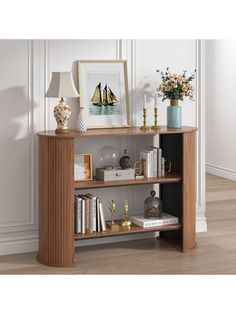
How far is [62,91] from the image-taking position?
3281 mm

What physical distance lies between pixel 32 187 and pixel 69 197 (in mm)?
486

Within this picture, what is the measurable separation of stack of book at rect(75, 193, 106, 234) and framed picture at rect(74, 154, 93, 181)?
0.46ft

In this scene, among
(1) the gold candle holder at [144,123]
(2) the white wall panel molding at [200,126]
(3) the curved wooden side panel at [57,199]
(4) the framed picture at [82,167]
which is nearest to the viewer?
(3) the curved wooden side panel at [57,199]

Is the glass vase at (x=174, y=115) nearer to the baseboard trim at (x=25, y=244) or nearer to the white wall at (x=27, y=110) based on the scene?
the white wall at (x=27, y=110)

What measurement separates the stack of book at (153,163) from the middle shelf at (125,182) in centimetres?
6

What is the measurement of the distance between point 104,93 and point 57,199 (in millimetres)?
905

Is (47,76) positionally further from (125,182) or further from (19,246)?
(19,246)

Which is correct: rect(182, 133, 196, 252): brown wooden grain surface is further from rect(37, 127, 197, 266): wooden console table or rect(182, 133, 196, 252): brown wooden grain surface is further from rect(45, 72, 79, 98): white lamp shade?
rect(45, 72, 79, 98): white lamp shade

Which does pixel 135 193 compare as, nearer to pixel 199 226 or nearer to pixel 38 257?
pixel 199 226

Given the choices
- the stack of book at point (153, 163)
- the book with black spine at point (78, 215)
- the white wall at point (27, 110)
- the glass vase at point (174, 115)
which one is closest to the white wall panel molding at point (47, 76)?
the white wall at point (27, 110)

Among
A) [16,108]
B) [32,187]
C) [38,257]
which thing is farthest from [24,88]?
[38,257]

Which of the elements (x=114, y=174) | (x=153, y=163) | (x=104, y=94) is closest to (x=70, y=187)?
(x=114, y=174)

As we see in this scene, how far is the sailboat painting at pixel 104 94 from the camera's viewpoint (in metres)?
3.68

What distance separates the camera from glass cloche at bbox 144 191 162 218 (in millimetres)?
3744
